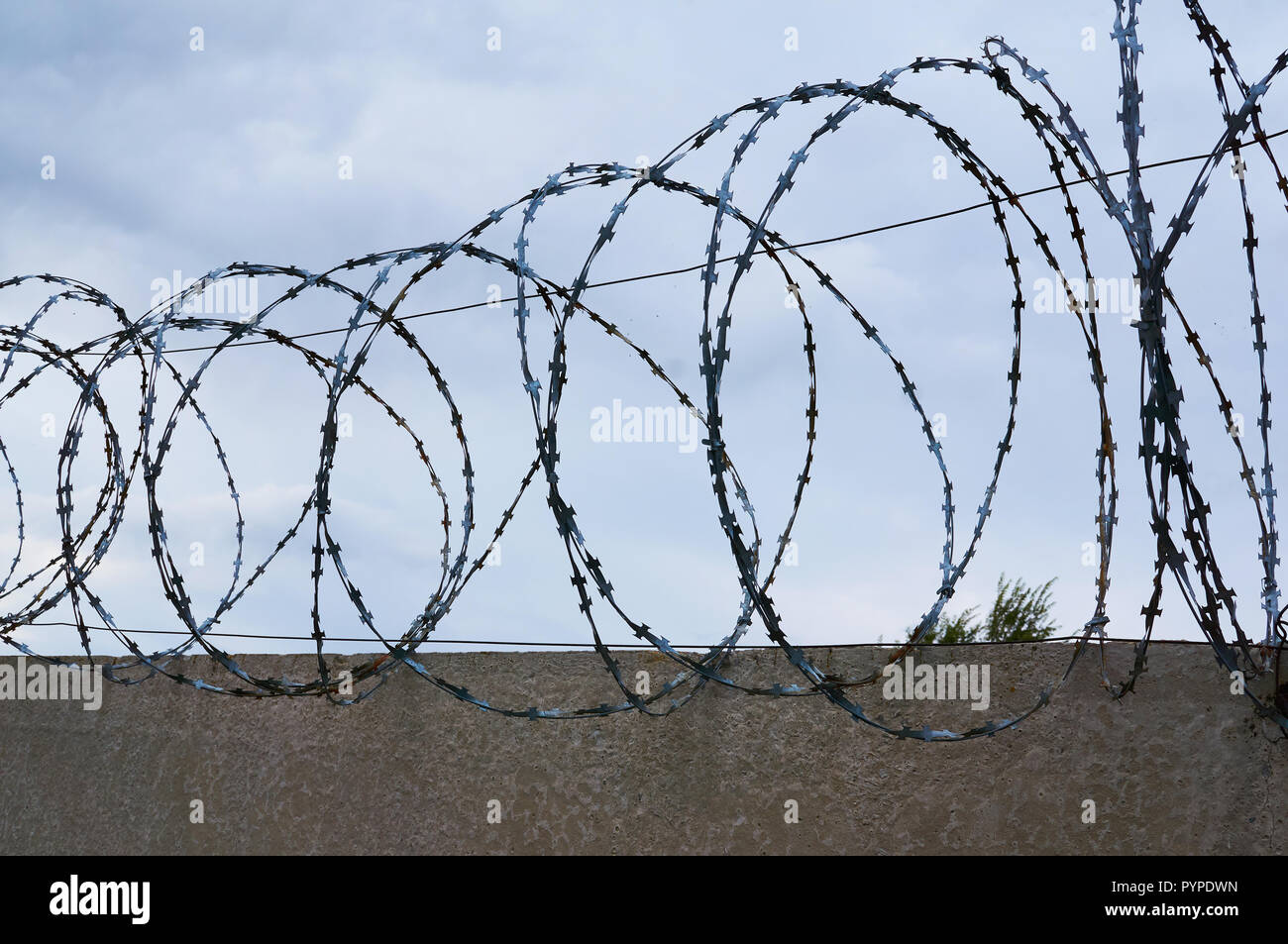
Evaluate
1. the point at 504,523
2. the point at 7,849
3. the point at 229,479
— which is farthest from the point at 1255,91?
the point at 7,849

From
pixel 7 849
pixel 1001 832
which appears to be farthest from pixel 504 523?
pixel 7 849

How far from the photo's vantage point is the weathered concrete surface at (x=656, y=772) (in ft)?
19.7

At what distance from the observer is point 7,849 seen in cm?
874

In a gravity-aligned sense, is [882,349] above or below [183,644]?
above

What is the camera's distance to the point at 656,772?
22.3 ft

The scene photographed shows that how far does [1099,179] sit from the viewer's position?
5.13m

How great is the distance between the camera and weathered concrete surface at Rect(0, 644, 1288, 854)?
6.02 metres
